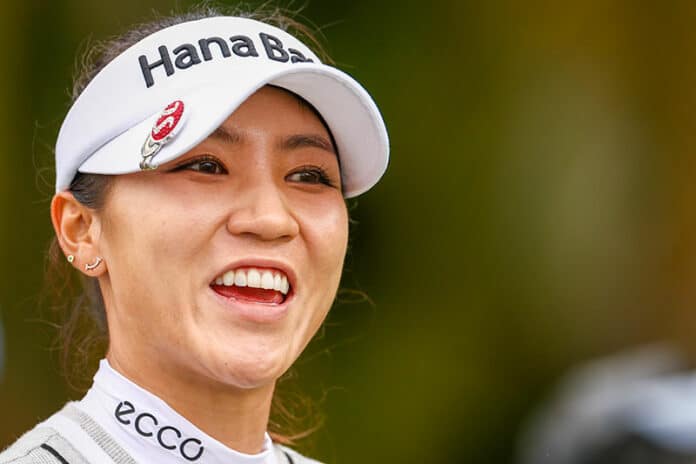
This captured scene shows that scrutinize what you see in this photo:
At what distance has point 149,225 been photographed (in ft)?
7.73

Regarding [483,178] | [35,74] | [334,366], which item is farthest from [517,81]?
[35,74]

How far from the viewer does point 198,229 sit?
7.68 feet

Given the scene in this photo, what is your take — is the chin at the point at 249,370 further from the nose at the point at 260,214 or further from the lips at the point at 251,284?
the nose at the point at 260,214

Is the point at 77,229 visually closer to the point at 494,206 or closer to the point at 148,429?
the point at 148,429

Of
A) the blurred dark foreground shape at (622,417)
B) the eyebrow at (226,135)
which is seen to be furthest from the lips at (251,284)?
the blurred dark foreground shape at (622,417)

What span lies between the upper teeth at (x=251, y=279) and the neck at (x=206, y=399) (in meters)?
0.18

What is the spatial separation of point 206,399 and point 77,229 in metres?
0.42

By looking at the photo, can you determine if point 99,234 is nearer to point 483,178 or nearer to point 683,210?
point 483,178

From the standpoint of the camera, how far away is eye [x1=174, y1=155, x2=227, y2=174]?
94.2 inches

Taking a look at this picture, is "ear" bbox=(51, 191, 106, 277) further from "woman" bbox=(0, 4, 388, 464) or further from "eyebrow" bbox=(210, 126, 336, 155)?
"eyebrow" bbox=(210, 126, 336, 155)

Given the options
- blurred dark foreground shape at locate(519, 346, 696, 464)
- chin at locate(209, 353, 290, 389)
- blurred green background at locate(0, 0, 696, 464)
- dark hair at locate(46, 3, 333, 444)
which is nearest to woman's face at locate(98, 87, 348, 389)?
chin at locate(209, 353, 290, 389)

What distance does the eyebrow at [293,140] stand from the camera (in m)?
2.40

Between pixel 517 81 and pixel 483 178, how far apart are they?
2.01 feet

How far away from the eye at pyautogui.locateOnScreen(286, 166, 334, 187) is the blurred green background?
444 cm
